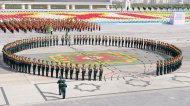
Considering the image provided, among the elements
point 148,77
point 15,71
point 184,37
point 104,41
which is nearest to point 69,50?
point 104,41

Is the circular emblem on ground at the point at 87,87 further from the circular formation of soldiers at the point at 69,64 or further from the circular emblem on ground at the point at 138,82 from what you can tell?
the circular emblem on ground at the point at 138,82

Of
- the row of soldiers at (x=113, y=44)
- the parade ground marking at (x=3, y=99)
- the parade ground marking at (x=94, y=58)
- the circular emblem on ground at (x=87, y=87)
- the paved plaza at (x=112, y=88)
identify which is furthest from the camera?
the parade ground marking at (x=94, y=58)

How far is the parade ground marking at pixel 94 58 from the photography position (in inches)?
968

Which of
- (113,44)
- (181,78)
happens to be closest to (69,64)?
(181,78)

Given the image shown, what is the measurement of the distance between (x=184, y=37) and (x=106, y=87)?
26.6m

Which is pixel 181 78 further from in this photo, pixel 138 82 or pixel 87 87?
pixel 87 87

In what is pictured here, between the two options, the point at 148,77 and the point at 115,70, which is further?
the point at 115,70

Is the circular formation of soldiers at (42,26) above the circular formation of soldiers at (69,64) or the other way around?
above

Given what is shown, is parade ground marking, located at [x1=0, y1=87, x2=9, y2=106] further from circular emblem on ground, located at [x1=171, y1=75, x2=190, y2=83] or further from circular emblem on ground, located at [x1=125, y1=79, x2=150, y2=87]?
circular emblem on ground, located at [x1=171, y1=75, x2=190, y2=83]

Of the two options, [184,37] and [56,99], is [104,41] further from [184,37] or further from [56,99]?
[56,99]

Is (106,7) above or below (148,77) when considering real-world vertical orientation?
above

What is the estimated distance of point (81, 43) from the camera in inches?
1316

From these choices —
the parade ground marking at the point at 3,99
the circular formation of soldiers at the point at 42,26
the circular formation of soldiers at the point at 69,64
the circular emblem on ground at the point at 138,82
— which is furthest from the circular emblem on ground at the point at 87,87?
the circular formation of soldiers at the point at 42,26

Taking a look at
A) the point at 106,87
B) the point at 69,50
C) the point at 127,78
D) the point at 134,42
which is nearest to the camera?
the point at 106,87
